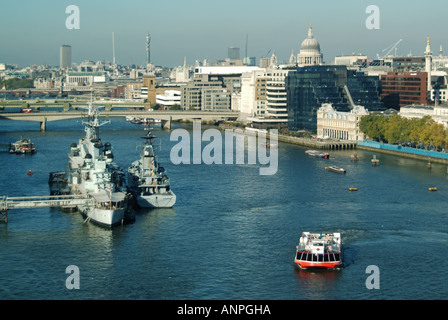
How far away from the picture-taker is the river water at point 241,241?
17453 mm

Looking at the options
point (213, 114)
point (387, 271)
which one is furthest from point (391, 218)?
point (213, 114)

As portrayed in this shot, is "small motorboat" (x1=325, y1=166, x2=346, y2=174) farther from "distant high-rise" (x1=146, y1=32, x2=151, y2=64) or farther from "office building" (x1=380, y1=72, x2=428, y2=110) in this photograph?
"distant high-rise" (x1=146, y1=32, x2=151, y2=64)

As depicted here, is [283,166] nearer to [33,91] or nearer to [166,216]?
[166,216]

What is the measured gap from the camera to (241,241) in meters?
21.3

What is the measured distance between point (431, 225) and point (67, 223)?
11.3 m

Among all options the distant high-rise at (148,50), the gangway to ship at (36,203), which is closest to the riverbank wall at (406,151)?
the gangway to ship at (36,203)

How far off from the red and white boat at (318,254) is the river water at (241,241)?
29 centimetres

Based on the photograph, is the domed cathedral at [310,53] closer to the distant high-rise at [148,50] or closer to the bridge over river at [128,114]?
the bridge over river at [128,114]

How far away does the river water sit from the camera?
1745cm

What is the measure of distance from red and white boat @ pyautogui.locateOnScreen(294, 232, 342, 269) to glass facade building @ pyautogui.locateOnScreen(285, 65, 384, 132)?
34.3m

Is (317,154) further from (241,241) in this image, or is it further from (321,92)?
(241,241)

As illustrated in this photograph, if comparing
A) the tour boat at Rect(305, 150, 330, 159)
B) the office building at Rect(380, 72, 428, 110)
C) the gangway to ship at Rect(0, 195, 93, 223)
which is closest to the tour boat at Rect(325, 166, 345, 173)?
the tour boat at Rect(305, 150, 330, 159)

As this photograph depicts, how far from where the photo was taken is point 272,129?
180 ft

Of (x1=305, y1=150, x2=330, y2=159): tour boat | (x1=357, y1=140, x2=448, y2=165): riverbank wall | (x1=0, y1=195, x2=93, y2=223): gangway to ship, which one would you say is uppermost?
(x1=357, y1=140, x2=448, y2=165): riverbank wall
